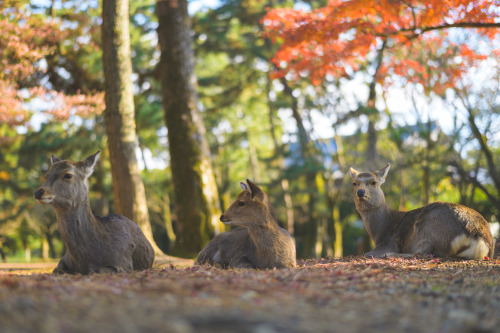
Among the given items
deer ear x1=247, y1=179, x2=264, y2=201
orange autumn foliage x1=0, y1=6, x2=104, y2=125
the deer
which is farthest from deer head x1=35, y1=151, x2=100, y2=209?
orange autumn foliage x1=0, y1=6, x2=104, y2=125

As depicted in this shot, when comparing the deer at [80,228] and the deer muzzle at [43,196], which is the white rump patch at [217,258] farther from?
the deer muzzle at [43,196]

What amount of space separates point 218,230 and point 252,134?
1911 cm

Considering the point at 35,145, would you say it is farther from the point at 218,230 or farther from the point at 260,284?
the point at 260,284

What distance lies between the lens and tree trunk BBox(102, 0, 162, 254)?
31.5ft

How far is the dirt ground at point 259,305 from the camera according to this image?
9.91 ft

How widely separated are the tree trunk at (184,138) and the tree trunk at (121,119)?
3.07ft

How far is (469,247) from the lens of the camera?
7.81 m

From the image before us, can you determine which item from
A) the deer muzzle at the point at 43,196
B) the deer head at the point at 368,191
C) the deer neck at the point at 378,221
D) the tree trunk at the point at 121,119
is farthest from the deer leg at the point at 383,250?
the deer muzzle at the point at 43,196

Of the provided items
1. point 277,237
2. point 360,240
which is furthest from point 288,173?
point 277,237

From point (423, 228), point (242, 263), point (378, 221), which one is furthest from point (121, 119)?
point (423, 228)

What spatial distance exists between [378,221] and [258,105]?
70.1 feet

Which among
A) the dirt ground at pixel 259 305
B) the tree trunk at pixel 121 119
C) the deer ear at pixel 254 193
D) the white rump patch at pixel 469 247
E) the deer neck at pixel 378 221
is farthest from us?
the tree trunk at pixel 121 119

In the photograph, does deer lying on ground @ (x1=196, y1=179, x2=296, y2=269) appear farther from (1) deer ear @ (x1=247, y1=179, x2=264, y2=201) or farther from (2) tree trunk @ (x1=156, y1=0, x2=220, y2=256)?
(2) tree trunk @ (x1=156, y1=0, x2=220, y2=256)

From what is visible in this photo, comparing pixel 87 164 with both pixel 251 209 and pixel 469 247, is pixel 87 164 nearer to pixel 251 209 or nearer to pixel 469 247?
pixel 251 209
